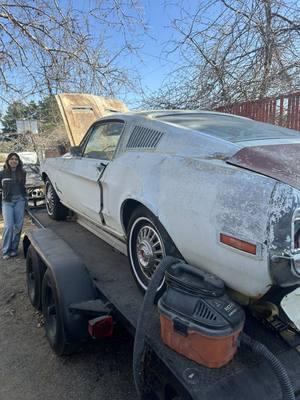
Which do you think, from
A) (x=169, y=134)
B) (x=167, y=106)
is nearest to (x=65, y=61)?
(x=167, y=106)

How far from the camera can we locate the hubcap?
8.40 ft

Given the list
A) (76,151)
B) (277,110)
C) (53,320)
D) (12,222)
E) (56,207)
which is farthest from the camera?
(277,110)

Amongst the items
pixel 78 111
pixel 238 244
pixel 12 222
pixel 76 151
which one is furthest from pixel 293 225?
pixel 78 111

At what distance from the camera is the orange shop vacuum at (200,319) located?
1.72 meters

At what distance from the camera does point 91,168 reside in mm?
3605

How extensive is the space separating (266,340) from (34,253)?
260 centimetres

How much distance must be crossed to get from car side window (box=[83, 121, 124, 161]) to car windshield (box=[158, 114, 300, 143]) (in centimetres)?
56

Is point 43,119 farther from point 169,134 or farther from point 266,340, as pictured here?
point 266,340

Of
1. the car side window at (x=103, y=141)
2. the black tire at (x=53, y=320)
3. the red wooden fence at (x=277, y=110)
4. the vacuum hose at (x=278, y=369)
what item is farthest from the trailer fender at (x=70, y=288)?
Answer: the red wooden fence at (x=277, y=110)

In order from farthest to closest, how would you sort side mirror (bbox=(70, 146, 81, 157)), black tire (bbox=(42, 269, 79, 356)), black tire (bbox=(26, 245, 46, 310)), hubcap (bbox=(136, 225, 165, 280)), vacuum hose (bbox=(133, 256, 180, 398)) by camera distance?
side mirror (bbox=(70, 146, 81, 157)) → black tire (bbox=(26, 245, 46, 310)) → black tire (bbox=(42, 269, 79, 356)) → hubcap (bbox=(136, 225, 165, 280)) → vacuum hose (bbox=(133, 256, 180, 398))

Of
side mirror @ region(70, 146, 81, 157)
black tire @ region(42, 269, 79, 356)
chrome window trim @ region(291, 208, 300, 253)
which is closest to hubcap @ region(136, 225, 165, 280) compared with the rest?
black tire @ region(42, 269, 79, 356)

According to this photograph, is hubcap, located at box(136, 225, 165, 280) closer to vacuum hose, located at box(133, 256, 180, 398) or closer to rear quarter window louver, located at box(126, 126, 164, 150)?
vacuum hose, located at box(133, 256, 180, 398)

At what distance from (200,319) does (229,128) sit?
157 cm

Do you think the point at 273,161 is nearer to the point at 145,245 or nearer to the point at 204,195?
the point at 204,195
